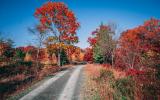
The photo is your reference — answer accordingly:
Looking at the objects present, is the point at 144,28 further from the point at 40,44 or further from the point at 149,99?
the point at 149,99

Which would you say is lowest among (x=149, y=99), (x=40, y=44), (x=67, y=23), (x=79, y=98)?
(x=79, y=98)

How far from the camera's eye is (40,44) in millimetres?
28078

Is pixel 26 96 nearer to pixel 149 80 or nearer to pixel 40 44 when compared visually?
pixel 149 80

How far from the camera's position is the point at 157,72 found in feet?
32.8

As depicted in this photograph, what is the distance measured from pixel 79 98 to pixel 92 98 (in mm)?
849

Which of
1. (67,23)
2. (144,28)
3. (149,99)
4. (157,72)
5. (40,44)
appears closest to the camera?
(149,99)

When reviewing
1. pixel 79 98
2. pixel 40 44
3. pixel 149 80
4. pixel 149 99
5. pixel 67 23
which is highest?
pixel 67 23

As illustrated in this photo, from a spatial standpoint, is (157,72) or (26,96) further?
(26,96)

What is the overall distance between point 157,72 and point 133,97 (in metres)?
2.67

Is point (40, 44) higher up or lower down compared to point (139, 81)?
higher up

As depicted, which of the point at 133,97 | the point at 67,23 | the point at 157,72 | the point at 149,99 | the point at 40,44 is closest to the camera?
the point at 149,99

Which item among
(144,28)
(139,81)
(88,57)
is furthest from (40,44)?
(144,28)

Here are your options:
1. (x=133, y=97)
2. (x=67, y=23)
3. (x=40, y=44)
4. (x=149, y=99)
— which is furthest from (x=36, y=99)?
(x=67, y=23)

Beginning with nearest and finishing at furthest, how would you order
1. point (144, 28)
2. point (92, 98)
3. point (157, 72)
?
point (157, 72), point (92, 98), point (144, 28)
